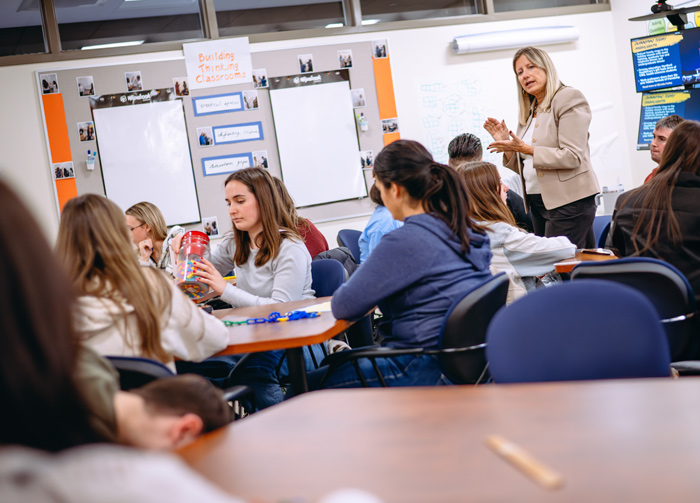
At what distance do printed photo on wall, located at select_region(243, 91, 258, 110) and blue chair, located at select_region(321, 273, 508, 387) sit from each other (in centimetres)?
405

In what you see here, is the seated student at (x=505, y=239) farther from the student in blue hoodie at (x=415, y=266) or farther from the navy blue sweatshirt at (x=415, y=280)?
the navy blue sweatshirt at (x=415, y=280)

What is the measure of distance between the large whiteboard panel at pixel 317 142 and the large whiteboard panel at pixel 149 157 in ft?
2.72

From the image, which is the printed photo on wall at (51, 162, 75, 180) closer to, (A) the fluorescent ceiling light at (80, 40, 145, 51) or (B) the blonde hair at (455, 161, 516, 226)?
(A) the fluorescent ceiling light at (80, 40, 145, 51)

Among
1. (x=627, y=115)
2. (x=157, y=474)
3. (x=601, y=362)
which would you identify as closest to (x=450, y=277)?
(x=601, y=362)

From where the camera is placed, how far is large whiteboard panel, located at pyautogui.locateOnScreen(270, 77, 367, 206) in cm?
599

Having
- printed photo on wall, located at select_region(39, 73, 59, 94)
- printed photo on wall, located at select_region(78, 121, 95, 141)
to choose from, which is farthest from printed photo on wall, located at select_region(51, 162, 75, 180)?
printed photo on wall, located at select_region(39, 73, 59, 94)

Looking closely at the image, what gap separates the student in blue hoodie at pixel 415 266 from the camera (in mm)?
2238

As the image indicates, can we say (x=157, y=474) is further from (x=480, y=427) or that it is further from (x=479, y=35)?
(x=479, y=35)

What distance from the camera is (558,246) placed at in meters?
3.13

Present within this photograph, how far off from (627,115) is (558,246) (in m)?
4.19

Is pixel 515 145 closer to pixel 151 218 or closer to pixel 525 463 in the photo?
pixel 151 218

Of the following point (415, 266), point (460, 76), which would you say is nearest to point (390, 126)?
point (460, 76)

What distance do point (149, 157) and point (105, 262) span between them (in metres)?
4.02

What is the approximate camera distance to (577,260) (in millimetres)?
3059
